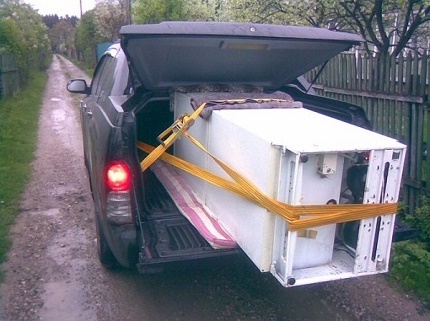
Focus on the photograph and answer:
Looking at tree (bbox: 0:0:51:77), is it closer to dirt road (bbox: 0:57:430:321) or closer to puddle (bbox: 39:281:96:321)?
dirt road (bbox: 0:57:430:321)

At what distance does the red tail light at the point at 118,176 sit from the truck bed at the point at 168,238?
0.38m

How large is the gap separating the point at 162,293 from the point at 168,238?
2.61ft

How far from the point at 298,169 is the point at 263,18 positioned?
23.2ft

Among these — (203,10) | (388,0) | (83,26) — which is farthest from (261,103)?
(83,26)

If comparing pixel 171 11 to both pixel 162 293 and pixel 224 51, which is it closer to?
pixel 224 51

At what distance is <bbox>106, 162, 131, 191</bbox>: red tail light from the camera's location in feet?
11.8

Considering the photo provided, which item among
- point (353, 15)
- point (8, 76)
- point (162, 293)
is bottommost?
point (162, 293)

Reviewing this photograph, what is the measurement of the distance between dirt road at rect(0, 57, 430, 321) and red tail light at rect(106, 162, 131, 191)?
0.66 m

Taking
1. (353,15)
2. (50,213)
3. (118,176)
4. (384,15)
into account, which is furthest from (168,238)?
(384,15)

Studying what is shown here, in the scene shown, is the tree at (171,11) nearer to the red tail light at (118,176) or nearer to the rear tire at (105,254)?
the rear tire at (105,254)

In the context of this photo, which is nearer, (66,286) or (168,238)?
(168,238)

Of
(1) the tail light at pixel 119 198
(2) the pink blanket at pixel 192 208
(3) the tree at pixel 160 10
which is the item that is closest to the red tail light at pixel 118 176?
(1) the tail light at pixel 119 198

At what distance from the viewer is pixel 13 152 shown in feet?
30.8

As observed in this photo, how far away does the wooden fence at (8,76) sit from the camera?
1599 centimetres
